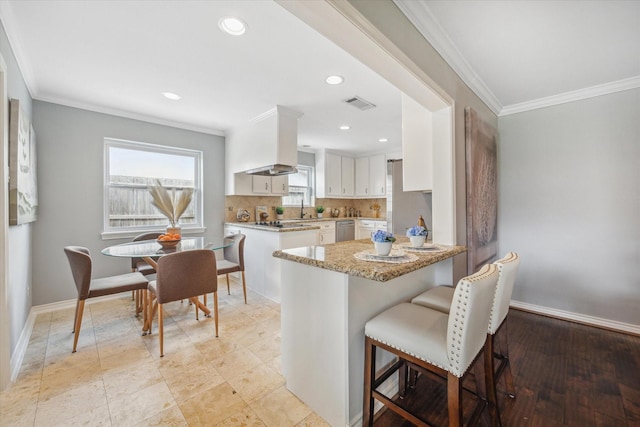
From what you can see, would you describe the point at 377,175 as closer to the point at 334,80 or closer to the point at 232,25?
the point at 334,80

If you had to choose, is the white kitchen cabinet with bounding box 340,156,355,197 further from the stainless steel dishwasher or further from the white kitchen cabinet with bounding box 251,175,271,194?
the white kitchen cabinet with bounding box 251,175,271,194

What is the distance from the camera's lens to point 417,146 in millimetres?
2283

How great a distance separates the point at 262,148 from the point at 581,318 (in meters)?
4.02

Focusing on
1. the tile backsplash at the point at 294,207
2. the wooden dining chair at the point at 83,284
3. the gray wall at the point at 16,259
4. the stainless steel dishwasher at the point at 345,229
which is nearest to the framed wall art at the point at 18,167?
the gray wall at the point at 16,259

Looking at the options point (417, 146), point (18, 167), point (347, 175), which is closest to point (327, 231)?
point (347, 175)

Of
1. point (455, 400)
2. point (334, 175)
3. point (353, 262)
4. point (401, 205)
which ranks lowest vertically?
point (455, 400)

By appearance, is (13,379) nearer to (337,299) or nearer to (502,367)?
(337,299)

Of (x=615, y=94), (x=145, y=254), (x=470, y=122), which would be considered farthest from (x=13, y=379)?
(x=615, y=94)

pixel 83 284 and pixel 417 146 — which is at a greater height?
pixel 417 146

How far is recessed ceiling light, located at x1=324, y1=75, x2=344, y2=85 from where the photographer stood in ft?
8.08

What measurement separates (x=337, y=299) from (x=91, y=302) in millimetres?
3426

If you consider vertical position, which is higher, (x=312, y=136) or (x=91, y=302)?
(x=312, y=136)

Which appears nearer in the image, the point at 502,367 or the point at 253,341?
the point at 502,367

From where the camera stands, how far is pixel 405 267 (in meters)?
1.24
